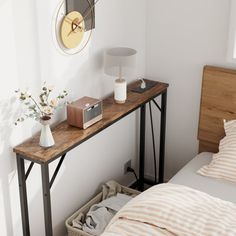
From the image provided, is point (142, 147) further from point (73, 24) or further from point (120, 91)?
point (73, 24)

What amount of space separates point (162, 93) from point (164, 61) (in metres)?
0.25

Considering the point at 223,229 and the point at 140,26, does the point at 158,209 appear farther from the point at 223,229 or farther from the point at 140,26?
the point at 140,26

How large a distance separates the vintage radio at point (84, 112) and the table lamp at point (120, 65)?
30 centimetres

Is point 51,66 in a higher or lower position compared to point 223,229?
higher

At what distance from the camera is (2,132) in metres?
2.51

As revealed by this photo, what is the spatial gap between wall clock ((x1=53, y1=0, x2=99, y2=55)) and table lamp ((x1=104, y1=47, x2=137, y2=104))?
0.20 m

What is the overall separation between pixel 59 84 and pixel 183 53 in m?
1.04

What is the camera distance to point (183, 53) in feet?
11.2

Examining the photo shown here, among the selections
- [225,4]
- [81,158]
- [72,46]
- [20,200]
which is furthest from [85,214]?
[225,4]

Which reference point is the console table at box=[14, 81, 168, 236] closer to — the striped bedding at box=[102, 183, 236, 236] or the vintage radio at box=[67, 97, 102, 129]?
the vintage radio at box=[67, 97, 102, 129]

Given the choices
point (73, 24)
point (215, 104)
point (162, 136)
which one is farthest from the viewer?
point (162, 136)

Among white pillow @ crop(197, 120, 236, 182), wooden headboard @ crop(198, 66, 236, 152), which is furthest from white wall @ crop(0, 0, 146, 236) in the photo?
white pillow @ crop(197, 120, 236, 182)

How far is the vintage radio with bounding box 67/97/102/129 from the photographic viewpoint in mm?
2732

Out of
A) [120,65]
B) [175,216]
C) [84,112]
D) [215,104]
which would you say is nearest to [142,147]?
[215,104]
